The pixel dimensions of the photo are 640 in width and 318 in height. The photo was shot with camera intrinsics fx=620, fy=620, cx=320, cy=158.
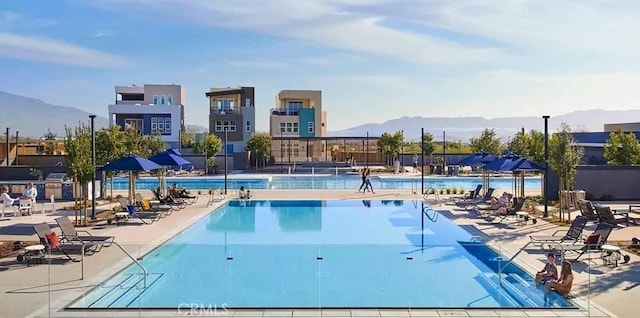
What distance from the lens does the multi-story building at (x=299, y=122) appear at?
52.7m

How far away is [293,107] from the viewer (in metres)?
56.4

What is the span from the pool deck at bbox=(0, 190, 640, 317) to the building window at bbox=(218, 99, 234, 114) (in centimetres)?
3477

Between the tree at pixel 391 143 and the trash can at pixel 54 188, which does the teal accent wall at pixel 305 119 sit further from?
the trash can at pixel 54 188

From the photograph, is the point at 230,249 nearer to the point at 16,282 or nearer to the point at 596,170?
the point at 16,282

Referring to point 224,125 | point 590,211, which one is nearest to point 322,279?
point 590,211

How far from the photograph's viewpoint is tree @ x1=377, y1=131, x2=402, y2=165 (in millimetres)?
41562

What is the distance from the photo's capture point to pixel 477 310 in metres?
8.48

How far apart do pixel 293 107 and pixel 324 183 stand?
27.7 m

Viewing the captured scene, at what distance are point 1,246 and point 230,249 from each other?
17.1ft

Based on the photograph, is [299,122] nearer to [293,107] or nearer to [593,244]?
[293,107]

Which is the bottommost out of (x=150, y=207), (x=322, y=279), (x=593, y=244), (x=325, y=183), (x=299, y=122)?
(x=322, y=279)

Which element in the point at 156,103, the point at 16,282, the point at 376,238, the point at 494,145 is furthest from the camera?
the point at 156,103

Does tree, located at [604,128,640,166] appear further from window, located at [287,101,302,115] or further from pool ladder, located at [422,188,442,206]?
window, located at [287,101,302,115]

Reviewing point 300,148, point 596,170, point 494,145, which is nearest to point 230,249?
point 596,170
